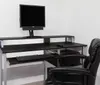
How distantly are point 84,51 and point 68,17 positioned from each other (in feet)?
2.91

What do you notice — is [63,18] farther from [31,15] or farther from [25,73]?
[25,73]

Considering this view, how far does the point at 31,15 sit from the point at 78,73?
1.51 m

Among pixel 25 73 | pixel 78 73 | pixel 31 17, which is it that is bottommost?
pixel 25 73

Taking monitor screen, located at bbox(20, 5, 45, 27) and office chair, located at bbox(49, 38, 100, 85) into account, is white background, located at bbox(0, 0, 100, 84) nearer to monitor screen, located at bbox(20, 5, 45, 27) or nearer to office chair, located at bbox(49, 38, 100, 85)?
monitor screen, located at bbox(20, 5, 45, 27)

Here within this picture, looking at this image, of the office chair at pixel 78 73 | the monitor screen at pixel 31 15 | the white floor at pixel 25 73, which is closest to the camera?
the office chair at pixel 78 73

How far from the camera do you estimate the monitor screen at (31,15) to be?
8.78 ft

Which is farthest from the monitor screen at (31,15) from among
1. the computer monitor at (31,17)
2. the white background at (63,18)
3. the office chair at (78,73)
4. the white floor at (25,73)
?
the office chair at (78,73)

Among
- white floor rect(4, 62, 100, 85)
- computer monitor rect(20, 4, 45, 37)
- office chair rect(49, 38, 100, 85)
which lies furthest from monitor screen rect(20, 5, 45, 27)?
office chair rect(49, 38, 100, 85)

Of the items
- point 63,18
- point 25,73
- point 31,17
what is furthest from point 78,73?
point 63,18

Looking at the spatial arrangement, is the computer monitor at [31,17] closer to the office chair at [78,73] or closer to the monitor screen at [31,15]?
the monitor screen at [31,15]

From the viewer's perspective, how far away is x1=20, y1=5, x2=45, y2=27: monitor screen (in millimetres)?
2676

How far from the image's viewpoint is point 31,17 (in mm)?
2738

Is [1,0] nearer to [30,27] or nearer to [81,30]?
[30,27]

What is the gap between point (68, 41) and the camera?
130 inches
